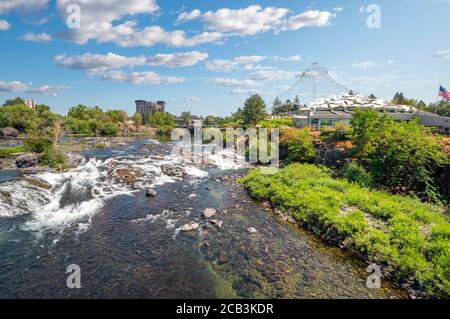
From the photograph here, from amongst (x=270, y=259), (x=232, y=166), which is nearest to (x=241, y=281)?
(x=270, y=259)

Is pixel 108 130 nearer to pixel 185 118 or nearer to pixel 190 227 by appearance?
pixel 185 118

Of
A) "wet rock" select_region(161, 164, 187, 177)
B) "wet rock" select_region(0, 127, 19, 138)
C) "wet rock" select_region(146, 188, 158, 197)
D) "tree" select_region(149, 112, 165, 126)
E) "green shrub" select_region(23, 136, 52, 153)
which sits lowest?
"wet rock" select_region(146, 188, 158, 197)

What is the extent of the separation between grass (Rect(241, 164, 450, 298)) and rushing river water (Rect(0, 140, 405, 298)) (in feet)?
3.83

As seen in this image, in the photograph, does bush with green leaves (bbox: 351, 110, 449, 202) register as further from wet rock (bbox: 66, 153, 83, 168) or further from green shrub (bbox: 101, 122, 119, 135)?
green shrub (bbox: 101, 122, 119, 135)

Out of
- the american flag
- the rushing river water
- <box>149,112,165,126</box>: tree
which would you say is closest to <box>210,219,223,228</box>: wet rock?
the rushing river water

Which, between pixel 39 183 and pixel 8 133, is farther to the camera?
pixel 8 133

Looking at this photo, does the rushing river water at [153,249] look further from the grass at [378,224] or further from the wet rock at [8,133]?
the wet rock at [8,133]

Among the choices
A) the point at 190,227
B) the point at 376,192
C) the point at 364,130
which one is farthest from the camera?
the point at 364,130

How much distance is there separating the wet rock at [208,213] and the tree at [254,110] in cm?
5719

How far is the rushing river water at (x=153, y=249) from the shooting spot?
10727 mm

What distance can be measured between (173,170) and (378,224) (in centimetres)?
2036

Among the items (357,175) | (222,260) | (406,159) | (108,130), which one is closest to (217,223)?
(222,260)

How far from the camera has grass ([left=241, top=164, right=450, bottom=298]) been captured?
1139cm

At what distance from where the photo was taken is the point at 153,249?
13.6 m
